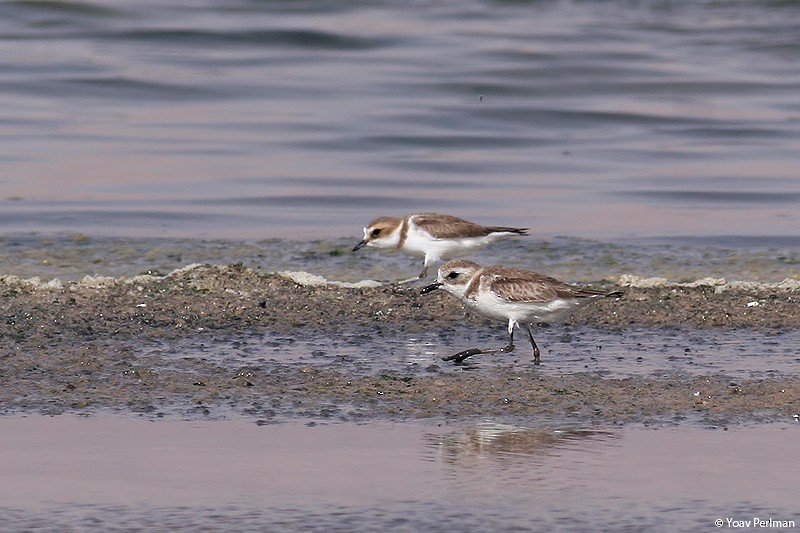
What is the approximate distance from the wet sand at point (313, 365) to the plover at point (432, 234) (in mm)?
1058

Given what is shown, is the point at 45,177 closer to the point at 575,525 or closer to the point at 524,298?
the point at 524,298

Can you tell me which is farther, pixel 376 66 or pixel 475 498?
pixel 376 66

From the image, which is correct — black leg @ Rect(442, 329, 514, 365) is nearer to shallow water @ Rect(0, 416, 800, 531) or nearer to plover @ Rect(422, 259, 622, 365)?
plover @ Rect(422, 259, 622, 365)

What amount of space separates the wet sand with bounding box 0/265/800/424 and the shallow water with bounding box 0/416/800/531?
0.38 m

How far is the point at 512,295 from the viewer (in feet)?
28.9

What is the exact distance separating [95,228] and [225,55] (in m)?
13.0

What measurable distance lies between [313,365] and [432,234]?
11.6 ft

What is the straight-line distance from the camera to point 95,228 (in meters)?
14.3

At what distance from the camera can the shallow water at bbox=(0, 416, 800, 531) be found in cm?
564

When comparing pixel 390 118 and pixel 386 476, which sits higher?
pixel 390 118

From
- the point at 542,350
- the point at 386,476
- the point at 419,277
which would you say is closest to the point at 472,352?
the point at 542,350

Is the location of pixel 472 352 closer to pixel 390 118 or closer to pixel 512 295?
pixel 512 295

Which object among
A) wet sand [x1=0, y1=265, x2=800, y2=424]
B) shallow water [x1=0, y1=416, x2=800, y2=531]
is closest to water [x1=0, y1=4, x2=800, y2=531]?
shallow water [x1=0, y1=416, x2=800, y2=531]

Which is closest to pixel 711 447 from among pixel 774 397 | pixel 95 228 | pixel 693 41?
pixel 774 397
